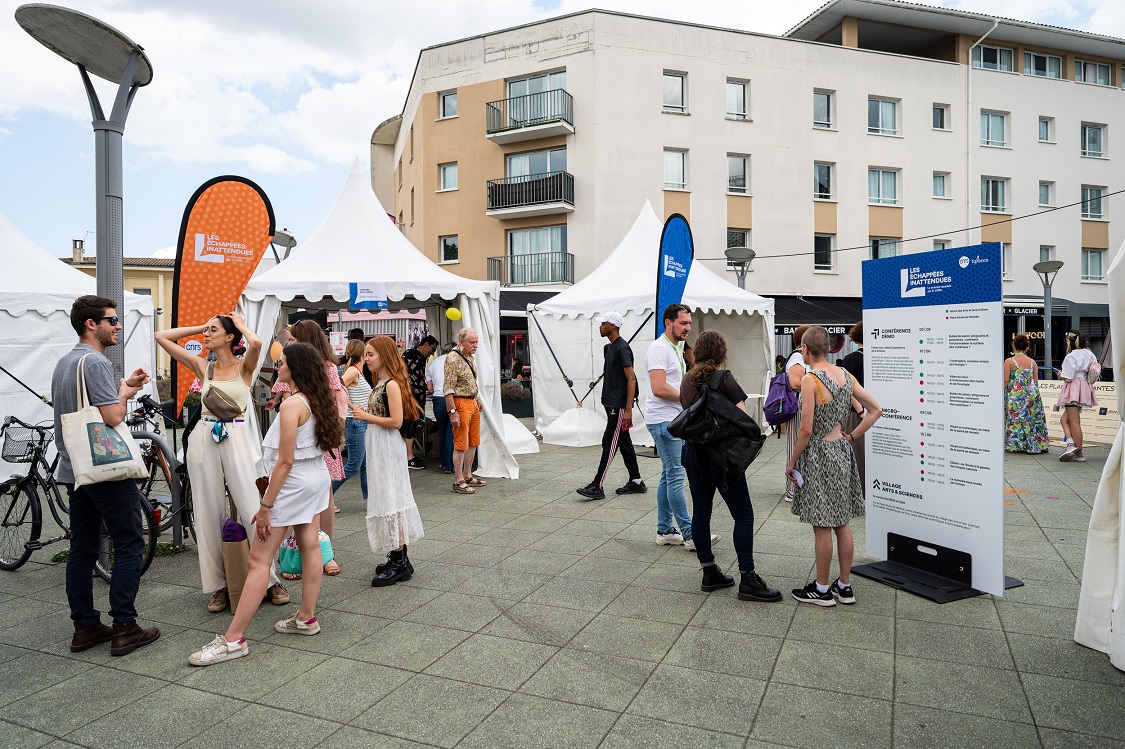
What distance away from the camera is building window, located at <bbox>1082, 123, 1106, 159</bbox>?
2919 cm

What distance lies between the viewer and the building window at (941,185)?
27.6m

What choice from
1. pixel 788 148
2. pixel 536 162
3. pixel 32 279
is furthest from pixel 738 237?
pixel 32 279

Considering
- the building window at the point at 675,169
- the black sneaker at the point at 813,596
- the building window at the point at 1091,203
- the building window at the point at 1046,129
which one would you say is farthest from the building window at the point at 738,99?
the black sneaker at the point at 813,596

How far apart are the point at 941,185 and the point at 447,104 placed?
1893cm

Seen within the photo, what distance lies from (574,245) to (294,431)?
2202cm

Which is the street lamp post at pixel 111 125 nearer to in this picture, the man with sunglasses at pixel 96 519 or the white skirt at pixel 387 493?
the man with sunglasses at pixel 96 519

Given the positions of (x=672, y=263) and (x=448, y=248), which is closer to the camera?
(x=672, y=263)

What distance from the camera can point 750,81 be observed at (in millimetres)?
25562

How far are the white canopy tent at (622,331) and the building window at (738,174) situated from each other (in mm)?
12317

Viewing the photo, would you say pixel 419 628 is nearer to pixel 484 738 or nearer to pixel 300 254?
pixel 484 738

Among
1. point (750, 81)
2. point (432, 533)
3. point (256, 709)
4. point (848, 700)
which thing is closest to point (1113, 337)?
point (848, 700)

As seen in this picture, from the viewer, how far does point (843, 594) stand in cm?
442

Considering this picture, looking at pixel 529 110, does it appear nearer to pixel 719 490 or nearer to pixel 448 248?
pixel 448 248

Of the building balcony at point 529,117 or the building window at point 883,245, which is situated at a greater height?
the building balcony at point 529,117
